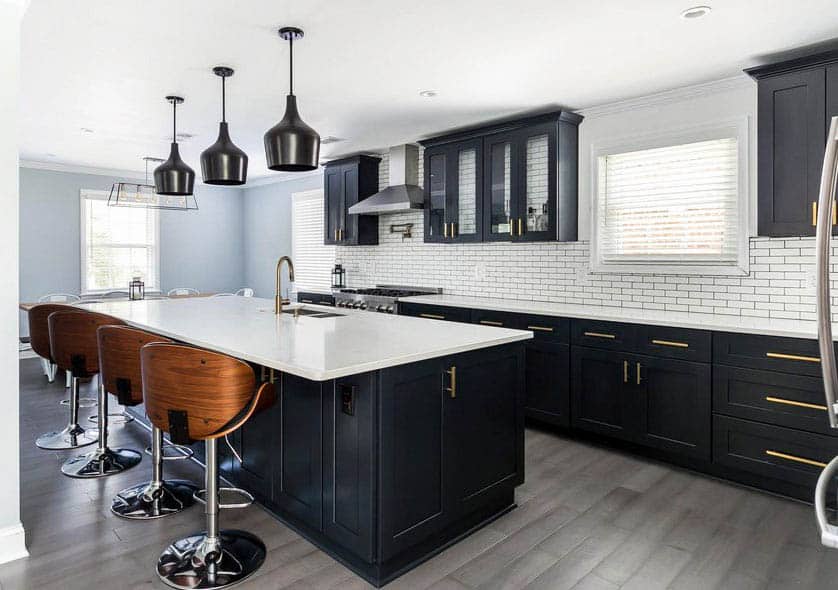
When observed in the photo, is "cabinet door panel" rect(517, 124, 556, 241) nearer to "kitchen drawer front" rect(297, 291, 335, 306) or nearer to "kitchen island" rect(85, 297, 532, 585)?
"kitchen island" rect(85, 297, 532, 585)

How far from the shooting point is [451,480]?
8.44 ft

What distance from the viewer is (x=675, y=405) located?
3.56 meters

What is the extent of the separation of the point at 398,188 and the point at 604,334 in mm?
2912

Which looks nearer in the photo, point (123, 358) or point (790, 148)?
point (123, 358)

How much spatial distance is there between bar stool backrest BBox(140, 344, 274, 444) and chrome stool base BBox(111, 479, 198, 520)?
0.89m

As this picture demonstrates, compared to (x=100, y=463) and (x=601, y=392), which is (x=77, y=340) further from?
(x=601, y=392)

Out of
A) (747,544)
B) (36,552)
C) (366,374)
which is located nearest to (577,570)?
(747,544)

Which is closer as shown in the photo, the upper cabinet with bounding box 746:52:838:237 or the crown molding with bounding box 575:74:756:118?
the upper cabinet with bounding box 746:52:838:237

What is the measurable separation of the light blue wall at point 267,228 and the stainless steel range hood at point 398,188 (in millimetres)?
2077

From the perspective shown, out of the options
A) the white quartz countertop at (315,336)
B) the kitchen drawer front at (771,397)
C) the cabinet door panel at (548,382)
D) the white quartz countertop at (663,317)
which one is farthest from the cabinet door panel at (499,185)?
the kitchen drawer front at (771,397)

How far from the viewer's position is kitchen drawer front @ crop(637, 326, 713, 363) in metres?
3.42

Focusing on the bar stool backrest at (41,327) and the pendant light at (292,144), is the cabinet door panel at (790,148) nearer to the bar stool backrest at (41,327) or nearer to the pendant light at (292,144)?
the pendant light at (292,144)

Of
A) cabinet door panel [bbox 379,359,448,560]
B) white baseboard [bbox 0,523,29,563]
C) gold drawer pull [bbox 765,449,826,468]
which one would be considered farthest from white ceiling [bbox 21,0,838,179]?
white baseboard [bbox 0,523,29,563]

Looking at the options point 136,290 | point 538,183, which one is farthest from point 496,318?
point 136,290
